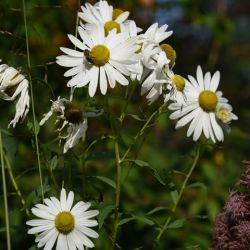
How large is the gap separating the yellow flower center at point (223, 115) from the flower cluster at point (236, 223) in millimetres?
194

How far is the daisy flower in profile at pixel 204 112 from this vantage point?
1.55 metres

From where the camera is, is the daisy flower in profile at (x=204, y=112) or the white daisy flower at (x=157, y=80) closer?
the white daisy flower at (x=157, y=80)

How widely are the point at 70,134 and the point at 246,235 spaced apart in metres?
0.38

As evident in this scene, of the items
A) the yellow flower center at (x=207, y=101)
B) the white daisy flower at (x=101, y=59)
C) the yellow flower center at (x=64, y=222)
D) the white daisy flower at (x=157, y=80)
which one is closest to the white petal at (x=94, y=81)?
the white daisy flower at (x=101, y=59)

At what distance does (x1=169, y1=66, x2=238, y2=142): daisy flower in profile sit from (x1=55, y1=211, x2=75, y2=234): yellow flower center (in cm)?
35

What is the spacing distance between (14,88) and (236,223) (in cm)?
49

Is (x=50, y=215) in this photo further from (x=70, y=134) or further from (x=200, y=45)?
(x=200, y=45)

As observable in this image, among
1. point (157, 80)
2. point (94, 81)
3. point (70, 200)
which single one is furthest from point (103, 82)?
point (70, 200)

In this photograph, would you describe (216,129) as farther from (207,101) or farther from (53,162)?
(53,162)

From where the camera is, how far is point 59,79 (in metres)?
2.60

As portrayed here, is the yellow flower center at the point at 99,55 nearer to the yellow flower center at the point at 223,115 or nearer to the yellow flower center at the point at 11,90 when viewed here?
the yellow flower center at the point at 11,90

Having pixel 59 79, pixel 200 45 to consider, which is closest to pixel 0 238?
Result: pixel 59 79

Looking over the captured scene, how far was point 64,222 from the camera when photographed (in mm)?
1313

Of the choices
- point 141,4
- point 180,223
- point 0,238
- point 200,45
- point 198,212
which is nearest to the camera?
point 180,223
